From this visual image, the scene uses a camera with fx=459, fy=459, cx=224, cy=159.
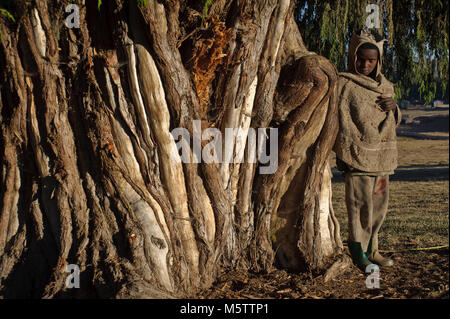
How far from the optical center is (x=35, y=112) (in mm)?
3375

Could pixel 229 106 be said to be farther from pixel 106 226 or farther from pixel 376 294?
pixel 376 294

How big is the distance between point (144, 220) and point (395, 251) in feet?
9.52

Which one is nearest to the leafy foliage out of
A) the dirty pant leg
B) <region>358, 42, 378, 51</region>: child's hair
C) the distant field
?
<region>358, 42, 378, 51</region>: child's hair

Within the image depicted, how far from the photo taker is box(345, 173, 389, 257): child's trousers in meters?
4.13

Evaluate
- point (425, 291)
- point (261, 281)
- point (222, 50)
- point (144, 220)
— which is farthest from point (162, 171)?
point (425, 291)

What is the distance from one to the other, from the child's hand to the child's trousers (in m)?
0.62

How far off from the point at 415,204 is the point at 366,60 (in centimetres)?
521

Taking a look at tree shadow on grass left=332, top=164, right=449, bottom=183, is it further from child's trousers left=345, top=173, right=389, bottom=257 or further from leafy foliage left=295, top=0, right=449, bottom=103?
child's trousers left=345, top=173, right=389, bottom=257

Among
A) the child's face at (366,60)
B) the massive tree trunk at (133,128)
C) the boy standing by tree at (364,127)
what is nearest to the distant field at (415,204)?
the boy standing by tree at (364,127)

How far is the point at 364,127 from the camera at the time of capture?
4.00 metres

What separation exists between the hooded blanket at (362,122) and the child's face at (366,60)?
4cm

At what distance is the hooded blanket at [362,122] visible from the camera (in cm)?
400

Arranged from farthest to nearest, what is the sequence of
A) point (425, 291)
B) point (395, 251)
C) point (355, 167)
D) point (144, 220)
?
point (395, 251) < point (355, 167) < point (425, 291) < point (144, 220)

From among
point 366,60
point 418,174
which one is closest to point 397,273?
point 366,60
